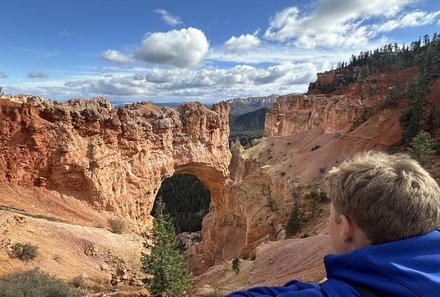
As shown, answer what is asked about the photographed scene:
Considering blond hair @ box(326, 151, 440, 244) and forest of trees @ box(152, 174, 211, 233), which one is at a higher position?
blond hair @ box(326, 151, 440, 244)

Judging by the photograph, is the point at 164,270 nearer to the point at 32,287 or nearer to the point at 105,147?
the point at 32,287

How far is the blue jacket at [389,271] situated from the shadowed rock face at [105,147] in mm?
25290

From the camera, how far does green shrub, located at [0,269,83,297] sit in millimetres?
9352

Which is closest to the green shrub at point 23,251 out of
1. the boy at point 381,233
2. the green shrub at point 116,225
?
the green shrub at point 116,225

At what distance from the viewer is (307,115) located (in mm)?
78125

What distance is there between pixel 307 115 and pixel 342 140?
39.3m

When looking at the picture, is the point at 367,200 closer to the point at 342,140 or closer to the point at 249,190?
the point at 249,190

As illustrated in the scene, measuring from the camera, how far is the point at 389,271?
5.15 ft

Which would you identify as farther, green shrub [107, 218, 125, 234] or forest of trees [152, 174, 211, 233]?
forest of trees [152, 174, 211, 233]

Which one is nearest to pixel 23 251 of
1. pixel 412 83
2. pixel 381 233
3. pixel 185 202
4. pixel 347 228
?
pixel 347 228

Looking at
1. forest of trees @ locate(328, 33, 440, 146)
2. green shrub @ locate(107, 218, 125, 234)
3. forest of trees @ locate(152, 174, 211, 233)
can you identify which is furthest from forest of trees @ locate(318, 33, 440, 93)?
green shrub @ locate(107, 218, 125, 234)

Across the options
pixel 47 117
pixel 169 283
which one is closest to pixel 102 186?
pixel 47 117

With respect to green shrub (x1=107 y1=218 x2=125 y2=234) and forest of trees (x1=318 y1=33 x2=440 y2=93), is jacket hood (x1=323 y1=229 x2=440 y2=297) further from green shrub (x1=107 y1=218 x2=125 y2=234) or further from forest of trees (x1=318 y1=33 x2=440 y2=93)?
forest of trees (x1=318 y1=33 x2=440 y2=93)

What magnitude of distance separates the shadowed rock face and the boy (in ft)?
82.3
